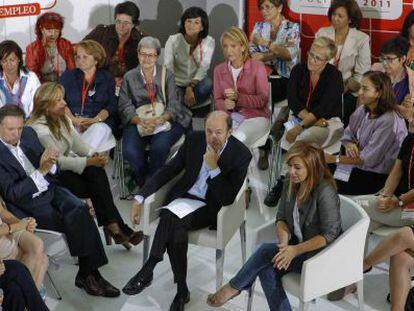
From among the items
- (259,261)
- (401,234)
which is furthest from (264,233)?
(401,234)

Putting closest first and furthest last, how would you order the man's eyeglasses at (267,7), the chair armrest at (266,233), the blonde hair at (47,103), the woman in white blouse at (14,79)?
the chair armrest at (266,233), the blonde hair at (47,103), the woman in white blouse at (14,79), the man's eyeglasses at (267,7)

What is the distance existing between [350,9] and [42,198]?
3.29m

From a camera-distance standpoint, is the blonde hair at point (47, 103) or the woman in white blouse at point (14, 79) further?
the woman in white blouse at point (14, 79)

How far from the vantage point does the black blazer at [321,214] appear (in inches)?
173

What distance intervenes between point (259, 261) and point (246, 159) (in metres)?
0.77

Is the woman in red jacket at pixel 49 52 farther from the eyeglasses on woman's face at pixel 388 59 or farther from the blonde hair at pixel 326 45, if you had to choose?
the eyeglasses on woman's face at pixel 388 59

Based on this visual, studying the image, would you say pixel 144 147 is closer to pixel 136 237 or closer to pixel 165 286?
pixel 136 237

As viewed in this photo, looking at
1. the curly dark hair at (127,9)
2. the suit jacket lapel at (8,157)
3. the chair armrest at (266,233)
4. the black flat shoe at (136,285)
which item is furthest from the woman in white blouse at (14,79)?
the chair armrest at (266,233)

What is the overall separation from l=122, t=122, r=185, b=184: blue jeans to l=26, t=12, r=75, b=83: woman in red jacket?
1.16 metres

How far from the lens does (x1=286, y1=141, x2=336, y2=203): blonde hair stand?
4426 millimetres

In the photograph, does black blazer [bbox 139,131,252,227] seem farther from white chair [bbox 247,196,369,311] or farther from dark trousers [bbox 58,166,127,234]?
white chair [bbox 247,196,369,311]

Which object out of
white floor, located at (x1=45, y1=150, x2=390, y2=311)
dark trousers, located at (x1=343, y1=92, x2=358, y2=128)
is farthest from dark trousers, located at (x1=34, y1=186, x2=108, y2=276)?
dark trousers, located at (x1=343, y1=92, x2=358, y2=128)

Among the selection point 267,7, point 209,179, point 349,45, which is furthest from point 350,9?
point 209,179

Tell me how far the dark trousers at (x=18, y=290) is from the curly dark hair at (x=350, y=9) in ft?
12.6
